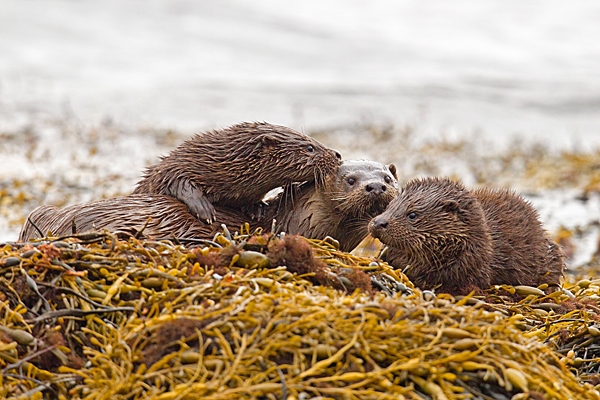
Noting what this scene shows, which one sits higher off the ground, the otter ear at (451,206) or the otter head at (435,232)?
the otter ear at (451,206)

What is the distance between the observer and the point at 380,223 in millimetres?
4934

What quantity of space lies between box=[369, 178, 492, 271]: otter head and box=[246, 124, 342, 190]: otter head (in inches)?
21.8

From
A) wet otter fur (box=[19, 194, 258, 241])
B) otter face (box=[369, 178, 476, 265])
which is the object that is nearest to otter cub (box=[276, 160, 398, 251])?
otter face (box=[369, 178, 476, 265])

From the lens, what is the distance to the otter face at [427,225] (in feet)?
16.0

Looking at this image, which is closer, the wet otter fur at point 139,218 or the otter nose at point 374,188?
the wet otter fur at point 139,218

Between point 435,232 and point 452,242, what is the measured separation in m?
0.11

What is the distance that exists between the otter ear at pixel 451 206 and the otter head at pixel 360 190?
0.44 metres

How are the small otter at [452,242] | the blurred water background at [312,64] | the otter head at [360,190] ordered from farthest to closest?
1. the blurred water background at [312,64]
2. the otter head at [360,190]
3. the small otter at [452,242]

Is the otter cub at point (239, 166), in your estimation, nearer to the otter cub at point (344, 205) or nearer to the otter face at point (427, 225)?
the otter cub at point (344, 205)

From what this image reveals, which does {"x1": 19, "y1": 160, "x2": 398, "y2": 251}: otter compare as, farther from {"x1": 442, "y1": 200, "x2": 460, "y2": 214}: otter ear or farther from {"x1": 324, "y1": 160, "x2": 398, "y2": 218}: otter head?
{"x1": 442, "y1": 200, "x2": 460, "y2": 214}: otter ear

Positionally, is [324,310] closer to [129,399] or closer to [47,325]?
[129,399]

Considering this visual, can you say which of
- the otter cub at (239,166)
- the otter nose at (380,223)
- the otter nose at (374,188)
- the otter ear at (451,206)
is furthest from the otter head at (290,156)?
the otter ear at (451,206)

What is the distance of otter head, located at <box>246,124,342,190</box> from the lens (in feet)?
17.2

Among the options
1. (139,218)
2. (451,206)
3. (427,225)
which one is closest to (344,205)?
(427,225)
